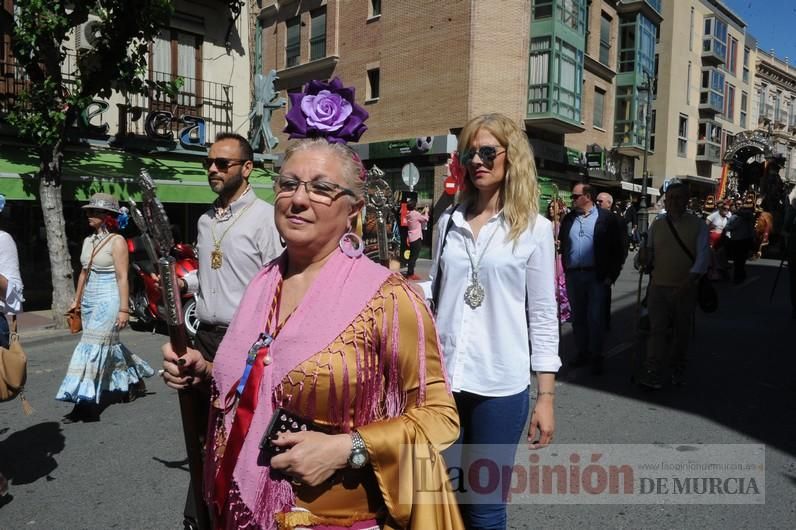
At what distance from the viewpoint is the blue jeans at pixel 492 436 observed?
2.50m

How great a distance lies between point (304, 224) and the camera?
1.81 metres

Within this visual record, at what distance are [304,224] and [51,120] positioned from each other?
905 cm

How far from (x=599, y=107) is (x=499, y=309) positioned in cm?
3023

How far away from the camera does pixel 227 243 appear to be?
138 inches

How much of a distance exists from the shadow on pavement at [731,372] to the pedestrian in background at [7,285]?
491cm

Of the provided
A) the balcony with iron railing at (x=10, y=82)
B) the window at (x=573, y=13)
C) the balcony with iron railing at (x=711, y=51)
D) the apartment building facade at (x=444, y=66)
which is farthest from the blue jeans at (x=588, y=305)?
the balcony with iron railing at (x=711, y=51)

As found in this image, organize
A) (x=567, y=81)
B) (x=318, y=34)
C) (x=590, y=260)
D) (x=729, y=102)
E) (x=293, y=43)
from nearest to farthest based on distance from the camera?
(x=590, y=260) → (x=567, y=81) → (x=318, y=34) → (x=293, y=43) → (x=729, y=102)

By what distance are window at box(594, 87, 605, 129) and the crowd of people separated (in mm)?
28850

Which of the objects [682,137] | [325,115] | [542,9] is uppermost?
[542,9]

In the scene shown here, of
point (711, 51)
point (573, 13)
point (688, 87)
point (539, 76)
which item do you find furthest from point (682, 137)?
point (539, 76)

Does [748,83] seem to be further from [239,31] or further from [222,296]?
[222,296]

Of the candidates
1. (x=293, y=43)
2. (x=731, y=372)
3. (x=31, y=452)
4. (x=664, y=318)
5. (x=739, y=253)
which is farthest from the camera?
(x=293, y=43)

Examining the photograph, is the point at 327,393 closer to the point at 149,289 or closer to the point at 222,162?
the point at 222,162

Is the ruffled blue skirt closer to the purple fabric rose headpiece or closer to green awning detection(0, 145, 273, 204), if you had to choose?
the purple fabric rose headpiece
